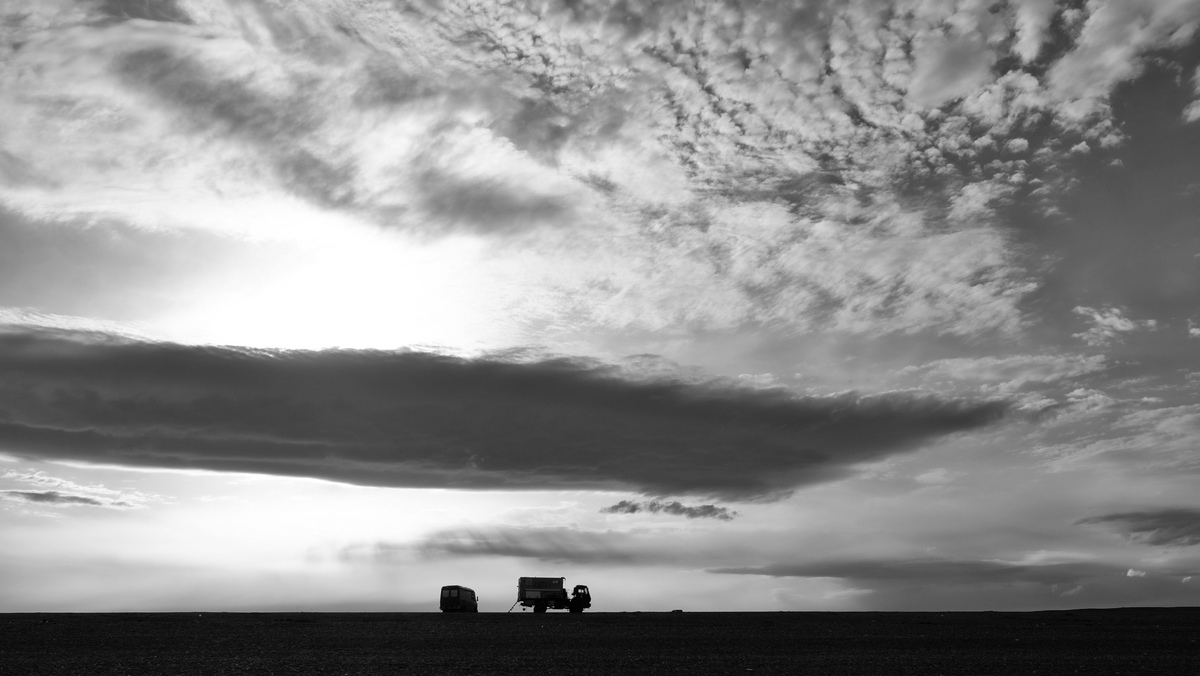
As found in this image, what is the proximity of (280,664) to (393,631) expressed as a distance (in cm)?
3021

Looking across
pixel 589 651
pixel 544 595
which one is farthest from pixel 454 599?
pixel 589 651

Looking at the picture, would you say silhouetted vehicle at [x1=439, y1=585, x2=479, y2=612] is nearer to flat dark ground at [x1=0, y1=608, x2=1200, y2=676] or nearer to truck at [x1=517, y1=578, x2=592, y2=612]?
truck at [x1=517, y1=578, x2=592, y2=612]

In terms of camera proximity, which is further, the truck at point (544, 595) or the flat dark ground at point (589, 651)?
the truck at point (544, 595)

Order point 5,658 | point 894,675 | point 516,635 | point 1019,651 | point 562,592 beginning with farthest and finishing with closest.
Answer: point 562,592, point 516,635, point 1019,651, point 5,658, point 894,675

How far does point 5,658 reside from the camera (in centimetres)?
4744

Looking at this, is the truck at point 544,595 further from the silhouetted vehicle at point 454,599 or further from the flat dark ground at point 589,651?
the flat dark ground at point 589,651

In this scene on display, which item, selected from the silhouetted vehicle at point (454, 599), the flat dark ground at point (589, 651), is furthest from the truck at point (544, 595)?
the flat dark ground at point (589, 651)

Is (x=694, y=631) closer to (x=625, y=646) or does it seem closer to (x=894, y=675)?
(x=625, y=646)

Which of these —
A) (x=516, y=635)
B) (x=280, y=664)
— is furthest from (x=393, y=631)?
(x=280, y=664)

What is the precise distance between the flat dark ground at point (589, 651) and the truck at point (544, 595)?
36.1 m

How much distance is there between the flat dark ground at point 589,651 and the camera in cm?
4331

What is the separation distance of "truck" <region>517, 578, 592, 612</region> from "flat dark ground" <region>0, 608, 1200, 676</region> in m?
36.1

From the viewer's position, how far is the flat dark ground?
43.3 m

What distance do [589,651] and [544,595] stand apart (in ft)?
205
